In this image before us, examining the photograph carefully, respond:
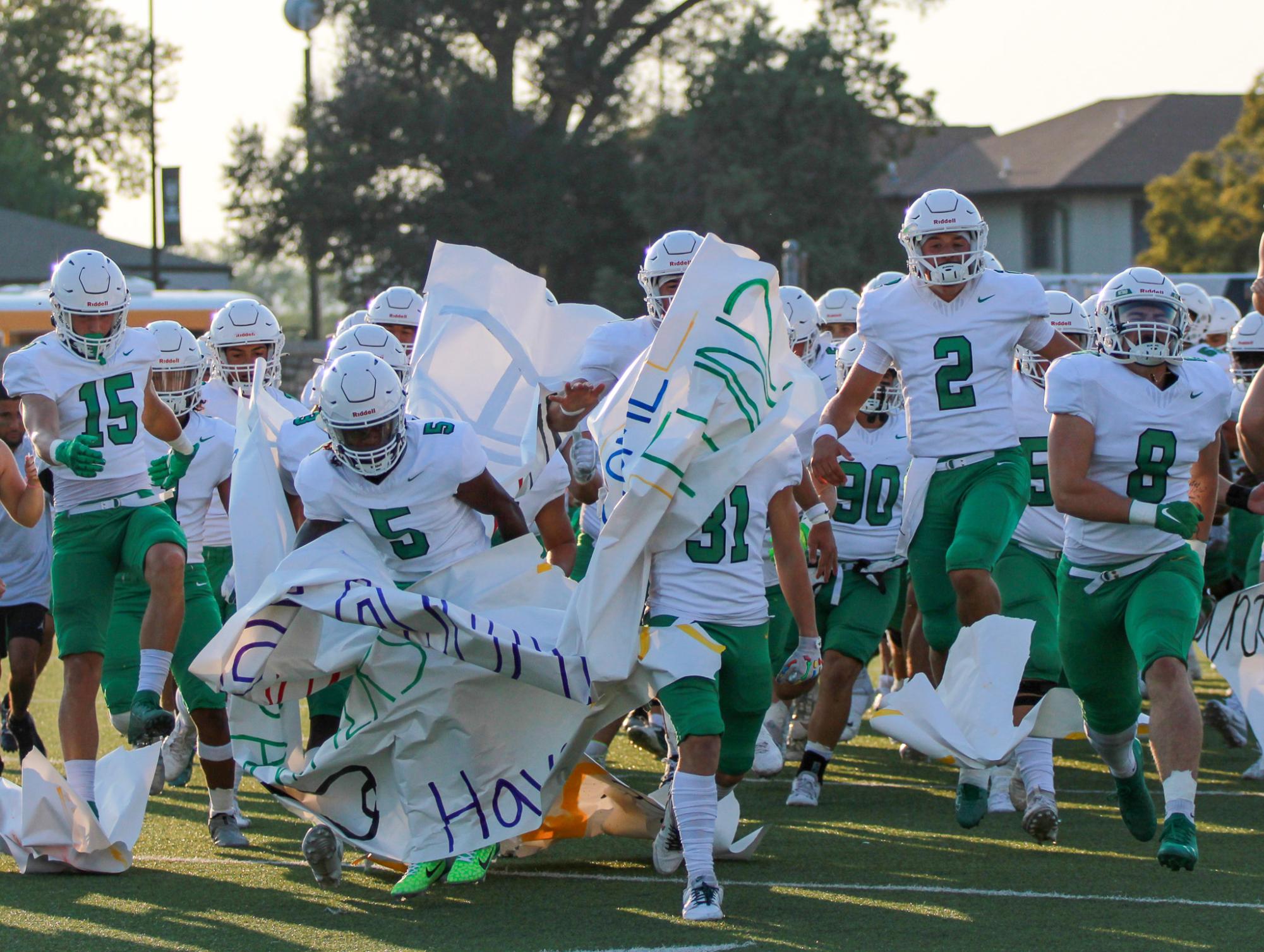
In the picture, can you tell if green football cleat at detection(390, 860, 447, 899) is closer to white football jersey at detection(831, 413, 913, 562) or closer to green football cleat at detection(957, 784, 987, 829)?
green football cleat at detection(957, 784, 987, 829)

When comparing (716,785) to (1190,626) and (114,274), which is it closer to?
(1190,626)

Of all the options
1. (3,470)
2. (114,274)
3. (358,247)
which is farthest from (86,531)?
(358,247)

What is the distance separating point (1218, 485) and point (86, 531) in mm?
4295

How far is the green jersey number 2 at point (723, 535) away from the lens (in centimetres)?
583

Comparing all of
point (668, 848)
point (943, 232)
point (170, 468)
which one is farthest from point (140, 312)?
point (668, 848)

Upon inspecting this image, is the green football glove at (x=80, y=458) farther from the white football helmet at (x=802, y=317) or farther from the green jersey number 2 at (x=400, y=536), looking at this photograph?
the white football helmet at (x=802, y=317)

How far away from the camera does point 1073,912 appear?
559 cm

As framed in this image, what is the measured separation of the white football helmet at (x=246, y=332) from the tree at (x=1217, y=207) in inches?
A: 1156

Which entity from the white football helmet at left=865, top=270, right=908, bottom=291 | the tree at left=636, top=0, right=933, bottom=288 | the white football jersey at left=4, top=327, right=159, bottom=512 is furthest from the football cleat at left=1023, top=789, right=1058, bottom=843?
the tree at left=636, top=0, right=933, bottom=288

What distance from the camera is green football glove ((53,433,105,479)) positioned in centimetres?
687

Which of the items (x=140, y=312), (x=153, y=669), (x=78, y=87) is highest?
(x=78, y=87)

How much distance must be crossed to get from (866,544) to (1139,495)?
185cm

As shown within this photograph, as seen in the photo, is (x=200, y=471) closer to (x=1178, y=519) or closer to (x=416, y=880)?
(x=416, y=880)

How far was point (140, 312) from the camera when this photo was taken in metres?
25.1
